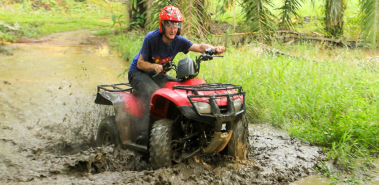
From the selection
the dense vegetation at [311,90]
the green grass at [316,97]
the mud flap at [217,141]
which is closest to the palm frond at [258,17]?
the dense vegetation at [311,90]

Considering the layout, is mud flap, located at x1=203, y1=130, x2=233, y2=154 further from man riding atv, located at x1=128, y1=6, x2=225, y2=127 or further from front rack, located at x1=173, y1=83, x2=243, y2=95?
man riding atv, located at x1=128, y1=6, x2=225, y2=127

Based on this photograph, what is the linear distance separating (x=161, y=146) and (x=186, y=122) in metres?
0.37

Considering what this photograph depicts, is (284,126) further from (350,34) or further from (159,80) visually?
(350,34)

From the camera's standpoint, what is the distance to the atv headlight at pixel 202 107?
136 inches

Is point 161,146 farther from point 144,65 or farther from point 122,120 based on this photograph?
point 144,65

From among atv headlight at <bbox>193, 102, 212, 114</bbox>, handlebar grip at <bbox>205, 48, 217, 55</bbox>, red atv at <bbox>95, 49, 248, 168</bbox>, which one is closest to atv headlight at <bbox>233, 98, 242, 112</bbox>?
red atv at <bbox>95, 49, 248, 168</bbox>

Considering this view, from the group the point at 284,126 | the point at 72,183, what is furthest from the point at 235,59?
the point at 72,183

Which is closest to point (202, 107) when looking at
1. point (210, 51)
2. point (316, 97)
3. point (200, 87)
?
point (200, 87)

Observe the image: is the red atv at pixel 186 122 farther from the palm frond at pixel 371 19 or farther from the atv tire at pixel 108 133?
the palm frond at pixel 371 19

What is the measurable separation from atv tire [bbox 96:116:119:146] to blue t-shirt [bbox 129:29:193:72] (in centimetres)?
69

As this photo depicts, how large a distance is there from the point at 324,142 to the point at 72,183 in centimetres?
303

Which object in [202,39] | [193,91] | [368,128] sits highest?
[202,39]

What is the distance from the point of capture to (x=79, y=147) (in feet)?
17.4

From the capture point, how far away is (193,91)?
3.62 m
